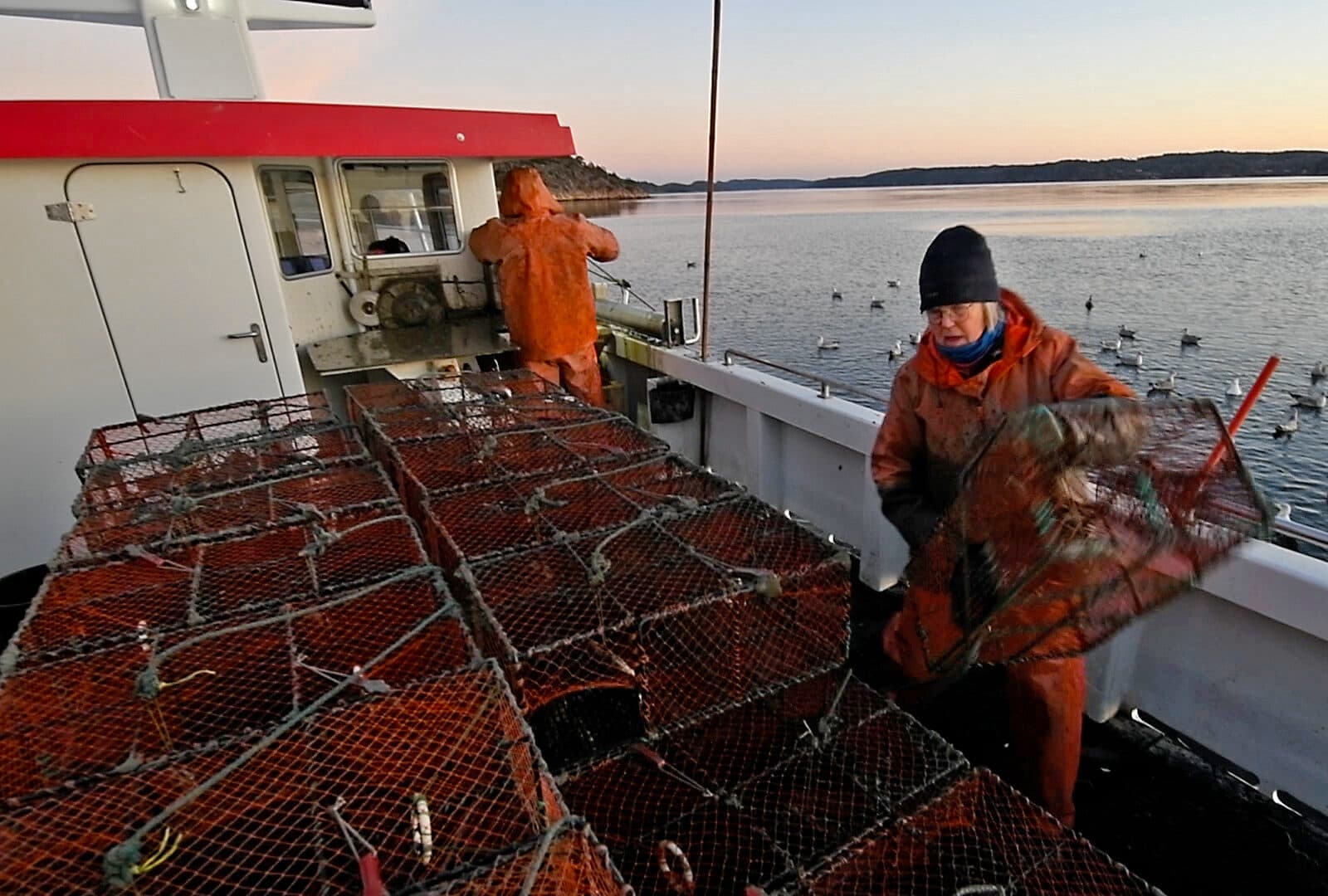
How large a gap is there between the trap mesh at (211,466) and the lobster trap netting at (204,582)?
45cm

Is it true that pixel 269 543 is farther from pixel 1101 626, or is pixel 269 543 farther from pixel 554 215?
pixel 554 215

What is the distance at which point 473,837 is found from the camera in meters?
1.10

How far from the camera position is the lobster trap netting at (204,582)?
5.18 ft

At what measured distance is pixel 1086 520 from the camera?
Result: 165cm

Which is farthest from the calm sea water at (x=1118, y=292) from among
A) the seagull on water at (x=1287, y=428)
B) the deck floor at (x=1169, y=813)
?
the deck floor at (x=1169, y=813)

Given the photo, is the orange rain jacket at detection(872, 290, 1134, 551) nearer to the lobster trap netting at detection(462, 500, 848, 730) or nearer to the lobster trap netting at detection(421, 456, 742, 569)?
the lobster trap netting at detection(462, 500, 848, 730)

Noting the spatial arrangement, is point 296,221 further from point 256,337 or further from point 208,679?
point 208,679

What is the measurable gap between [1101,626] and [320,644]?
1903 mm

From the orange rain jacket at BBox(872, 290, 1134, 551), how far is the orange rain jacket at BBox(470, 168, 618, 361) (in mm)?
3003

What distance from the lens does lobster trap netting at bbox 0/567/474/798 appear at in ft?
4.24

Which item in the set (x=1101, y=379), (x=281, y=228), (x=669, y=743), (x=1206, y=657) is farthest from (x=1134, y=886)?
(x=281, y=228)

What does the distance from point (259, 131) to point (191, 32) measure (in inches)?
65.5

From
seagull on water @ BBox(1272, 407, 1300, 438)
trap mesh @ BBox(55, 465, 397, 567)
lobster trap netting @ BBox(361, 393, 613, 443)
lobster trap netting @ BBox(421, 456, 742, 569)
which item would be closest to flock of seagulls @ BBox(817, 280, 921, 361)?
seagull on water @ BBox(1272, 407, 1300, 438)

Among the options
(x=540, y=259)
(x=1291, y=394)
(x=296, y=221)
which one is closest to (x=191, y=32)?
(x=296, y=221)
